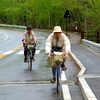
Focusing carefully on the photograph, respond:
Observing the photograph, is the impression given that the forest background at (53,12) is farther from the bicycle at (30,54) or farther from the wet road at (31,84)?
the wet road at (31,84)

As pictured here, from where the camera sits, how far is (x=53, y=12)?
51812 millimetres

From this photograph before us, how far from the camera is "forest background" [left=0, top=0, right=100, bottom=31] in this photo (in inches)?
1217

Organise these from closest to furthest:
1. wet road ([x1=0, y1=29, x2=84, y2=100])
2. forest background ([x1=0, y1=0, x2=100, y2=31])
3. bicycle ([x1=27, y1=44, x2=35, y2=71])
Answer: wet road ([x1=0, y1=29, x2=84, y2=100]) < bicycle ([x1=27, y1=44, x2=35, y2=71]) < forest background ([x1=0, y1=0, x2=100, y2=31])

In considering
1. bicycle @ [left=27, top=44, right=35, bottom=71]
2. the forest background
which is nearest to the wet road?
bicycle @ [left=27, top=44, right=35, bottom=71]

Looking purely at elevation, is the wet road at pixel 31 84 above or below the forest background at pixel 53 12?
below

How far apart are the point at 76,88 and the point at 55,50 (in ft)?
4.27

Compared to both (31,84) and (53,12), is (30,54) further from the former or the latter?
(53,12)

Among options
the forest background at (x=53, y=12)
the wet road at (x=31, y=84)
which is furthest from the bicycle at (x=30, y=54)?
the forest background at (x=53, y=12)

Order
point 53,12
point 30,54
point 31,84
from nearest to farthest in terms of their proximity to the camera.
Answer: point 31,84
point 30,54
point 53,12

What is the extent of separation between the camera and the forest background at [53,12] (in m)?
30.9

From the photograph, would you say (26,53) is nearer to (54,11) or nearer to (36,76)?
(36,76)

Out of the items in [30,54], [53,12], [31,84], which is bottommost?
[31,84]

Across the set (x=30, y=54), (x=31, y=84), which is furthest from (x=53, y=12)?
(x=31, y=84)

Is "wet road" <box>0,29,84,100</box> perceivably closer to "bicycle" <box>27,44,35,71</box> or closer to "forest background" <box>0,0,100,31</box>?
"bicycle" <box>27,44,35,71</box>
